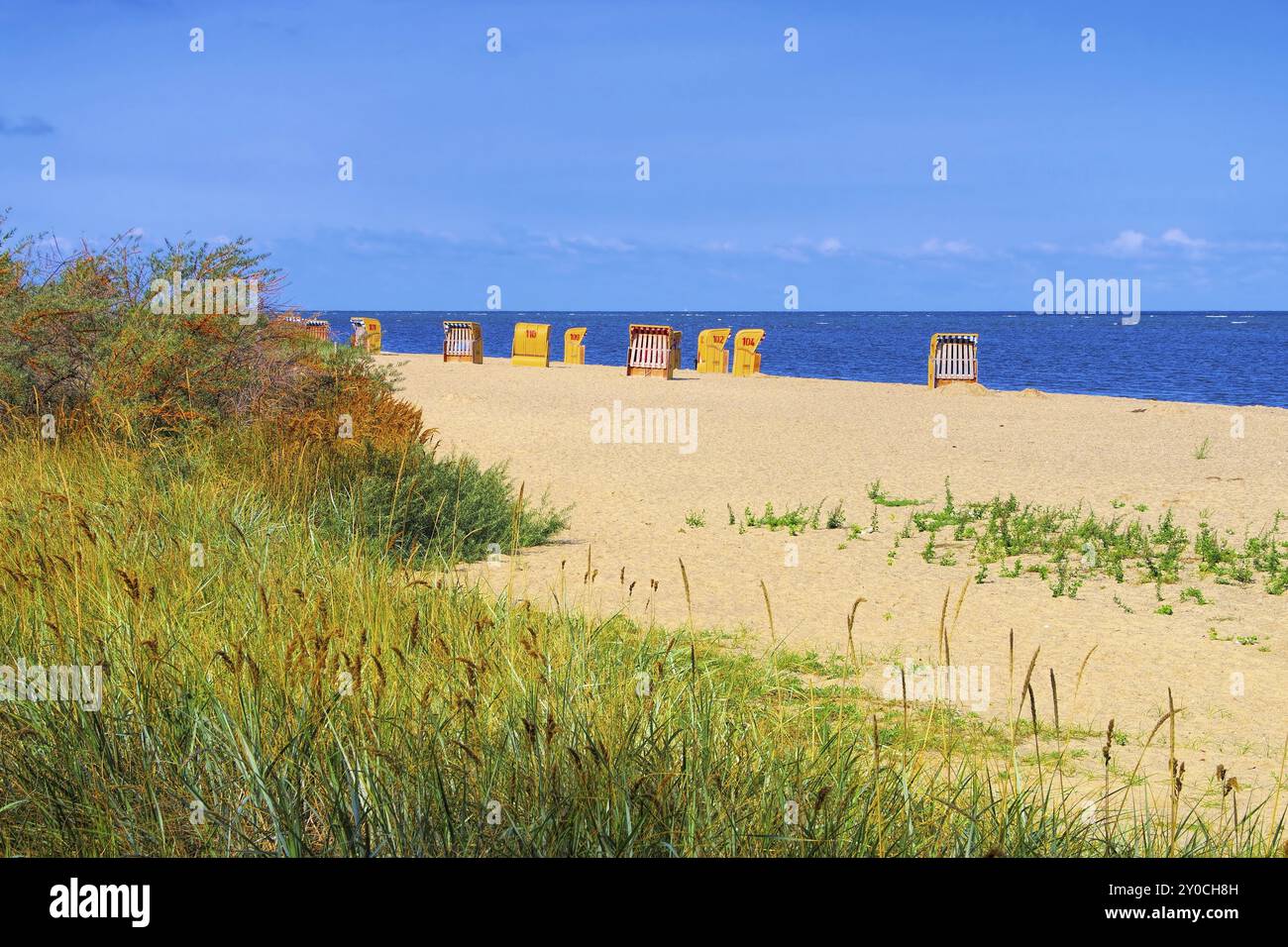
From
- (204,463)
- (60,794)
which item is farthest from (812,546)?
(60,794)

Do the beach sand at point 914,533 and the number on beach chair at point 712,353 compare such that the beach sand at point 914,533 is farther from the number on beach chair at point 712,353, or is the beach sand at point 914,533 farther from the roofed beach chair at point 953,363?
the number on beach chair at point 712,353

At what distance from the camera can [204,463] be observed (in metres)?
7.39

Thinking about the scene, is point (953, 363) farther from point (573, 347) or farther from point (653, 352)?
point (573, 347)

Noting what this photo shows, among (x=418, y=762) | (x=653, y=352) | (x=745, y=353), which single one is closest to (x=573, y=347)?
(x=745, y=353)

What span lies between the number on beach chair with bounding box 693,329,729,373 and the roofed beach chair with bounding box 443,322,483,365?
20.8 feet

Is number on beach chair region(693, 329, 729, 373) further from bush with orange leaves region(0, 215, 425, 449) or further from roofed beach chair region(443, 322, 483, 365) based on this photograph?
bush with orange leaves region(0, 215, 425, 449)

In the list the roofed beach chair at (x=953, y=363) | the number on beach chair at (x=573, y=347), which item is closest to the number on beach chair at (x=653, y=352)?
the number on beach chair at (x=573, y=347)

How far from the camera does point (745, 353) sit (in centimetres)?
3186

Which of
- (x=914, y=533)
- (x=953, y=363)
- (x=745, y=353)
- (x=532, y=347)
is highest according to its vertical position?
(x=532, y=347)

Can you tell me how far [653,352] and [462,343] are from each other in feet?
24.6

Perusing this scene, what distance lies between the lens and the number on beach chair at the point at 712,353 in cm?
3275

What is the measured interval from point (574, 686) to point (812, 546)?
6426mm

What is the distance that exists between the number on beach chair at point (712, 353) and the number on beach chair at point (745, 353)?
48 centimetres

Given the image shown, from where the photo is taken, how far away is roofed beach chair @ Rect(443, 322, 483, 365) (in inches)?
1292
